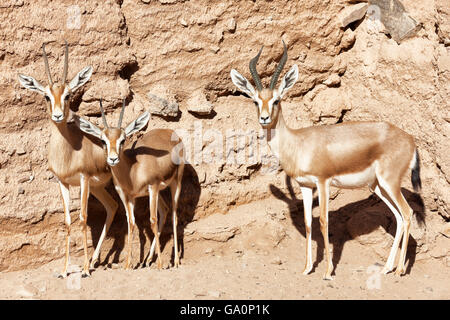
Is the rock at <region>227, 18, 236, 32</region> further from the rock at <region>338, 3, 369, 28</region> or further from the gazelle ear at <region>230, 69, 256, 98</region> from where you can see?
the rock at <region>338, 3, 369, 28</region>

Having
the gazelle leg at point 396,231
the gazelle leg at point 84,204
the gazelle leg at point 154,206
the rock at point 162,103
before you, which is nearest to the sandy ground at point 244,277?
the gazelle leg at point 396,231

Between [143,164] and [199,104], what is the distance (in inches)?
59.5

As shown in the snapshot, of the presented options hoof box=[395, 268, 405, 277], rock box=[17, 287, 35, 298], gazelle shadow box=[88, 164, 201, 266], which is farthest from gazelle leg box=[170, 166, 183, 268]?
hoof box=[395, 268, 405, 277]

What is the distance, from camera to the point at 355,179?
9.33m

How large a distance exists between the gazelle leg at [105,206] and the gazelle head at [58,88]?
131 centimetres

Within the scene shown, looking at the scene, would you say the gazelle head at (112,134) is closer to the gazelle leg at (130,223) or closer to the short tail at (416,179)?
the gazelle leg at (130,223)

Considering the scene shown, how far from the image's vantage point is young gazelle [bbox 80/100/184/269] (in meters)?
9.08

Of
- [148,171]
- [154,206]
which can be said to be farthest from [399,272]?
[148,171]

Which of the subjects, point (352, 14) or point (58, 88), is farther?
point (352, 14)

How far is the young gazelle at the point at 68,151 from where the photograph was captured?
902 cm

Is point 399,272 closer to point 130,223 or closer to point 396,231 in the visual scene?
point 396,231

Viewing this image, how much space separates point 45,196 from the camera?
9875 mm

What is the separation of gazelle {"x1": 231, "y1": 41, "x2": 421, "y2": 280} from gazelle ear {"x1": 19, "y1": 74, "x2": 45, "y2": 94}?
8.58 feet

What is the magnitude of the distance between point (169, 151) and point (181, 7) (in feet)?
7.40
